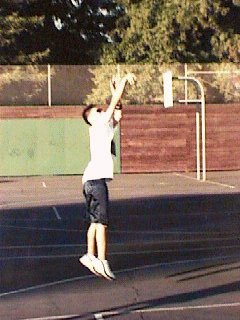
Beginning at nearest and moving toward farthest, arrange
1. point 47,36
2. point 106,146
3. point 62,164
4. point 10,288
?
1. point 106,146
2. point 10,288
3. point 62,164
4. point 47,36

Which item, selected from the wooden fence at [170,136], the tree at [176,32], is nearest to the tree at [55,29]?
the tree at [176,32]

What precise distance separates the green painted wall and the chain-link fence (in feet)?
2.98

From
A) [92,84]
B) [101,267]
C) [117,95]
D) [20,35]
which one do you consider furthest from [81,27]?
[101,267]

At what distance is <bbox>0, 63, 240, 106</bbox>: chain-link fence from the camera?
3960 centimetres

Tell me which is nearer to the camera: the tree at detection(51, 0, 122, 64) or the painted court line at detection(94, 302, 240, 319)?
the painted court line at detection(94, 302, 240, 319)

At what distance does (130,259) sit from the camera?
13805 millimetres

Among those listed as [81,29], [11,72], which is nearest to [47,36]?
[81,29]

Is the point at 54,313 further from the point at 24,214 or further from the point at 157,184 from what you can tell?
the point at 157,184

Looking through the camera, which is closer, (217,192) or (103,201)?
(103,201)

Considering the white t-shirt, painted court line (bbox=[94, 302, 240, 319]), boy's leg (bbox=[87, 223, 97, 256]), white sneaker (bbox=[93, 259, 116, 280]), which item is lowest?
painted court line (bbox=[94, 302, 240, 319])

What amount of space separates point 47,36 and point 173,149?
14.2m

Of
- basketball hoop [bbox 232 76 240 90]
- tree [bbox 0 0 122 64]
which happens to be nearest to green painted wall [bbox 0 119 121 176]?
basketball hoop [bbox 232 76 240 90]

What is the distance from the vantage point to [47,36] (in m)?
51.8

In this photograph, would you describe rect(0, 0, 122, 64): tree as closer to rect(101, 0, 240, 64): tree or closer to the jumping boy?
rect(101, 0, 240, 64): tree
